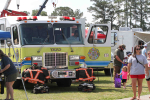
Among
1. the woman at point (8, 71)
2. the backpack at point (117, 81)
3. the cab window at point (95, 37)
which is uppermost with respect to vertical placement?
the cab window at point (95, 37)

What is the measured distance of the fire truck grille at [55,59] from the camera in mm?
11023

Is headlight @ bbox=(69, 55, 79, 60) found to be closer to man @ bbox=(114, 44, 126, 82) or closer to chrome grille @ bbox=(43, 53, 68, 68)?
chrome grille @ bbox=(43, 53, 68, 68)

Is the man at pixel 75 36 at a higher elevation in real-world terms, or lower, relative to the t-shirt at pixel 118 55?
higher

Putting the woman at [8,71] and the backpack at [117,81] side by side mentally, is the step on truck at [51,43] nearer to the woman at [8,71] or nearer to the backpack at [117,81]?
the backpack at [117,81]

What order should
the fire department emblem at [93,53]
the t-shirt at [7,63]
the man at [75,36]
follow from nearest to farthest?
the t-shirt at [7,63]
the man at [75,36]
the fire department emblem at [93,53]

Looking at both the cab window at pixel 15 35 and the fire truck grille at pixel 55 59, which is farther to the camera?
the cab window at pixel 15 35

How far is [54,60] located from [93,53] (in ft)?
7.08

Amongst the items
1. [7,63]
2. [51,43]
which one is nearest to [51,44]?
[51,43]

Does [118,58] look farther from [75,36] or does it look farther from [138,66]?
[138,66]

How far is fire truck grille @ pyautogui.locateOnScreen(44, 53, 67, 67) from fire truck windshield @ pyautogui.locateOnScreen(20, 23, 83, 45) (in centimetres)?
44

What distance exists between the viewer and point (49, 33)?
36.6 feet

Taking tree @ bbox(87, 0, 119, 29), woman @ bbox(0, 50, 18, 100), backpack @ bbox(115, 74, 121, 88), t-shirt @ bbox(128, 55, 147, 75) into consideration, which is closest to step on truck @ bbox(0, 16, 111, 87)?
backpack @ bbox(115, 74, 121, 88)

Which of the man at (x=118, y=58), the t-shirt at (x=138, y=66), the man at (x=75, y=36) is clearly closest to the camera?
the t-shirt at (x=138, y=66)

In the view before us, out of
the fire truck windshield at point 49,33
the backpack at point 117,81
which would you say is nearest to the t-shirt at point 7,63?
the fire truck windshield at point 49,33
